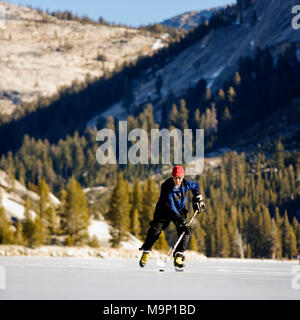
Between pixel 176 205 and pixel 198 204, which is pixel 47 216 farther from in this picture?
pixel 198 204

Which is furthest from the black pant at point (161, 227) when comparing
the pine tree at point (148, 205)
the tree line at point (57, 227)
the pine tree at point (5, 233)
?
the pine tree at point (5, 233)

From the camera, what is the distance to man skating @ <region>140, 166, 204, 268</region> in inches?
482

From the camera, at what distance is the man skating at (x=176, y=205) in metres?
12.2

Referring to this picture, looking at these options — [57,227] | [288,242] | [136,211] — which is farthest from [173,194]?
[288,242]

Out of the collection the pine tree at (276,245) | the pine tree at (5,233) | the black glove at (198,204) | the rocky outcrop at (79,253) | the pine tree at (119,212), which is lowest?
the pine tree at (276,245)

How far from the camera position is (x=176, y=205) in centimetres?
1247

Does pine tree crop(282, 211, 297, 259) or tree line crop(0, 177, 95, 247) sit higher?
tree line crop(0, 177, 95, 247)

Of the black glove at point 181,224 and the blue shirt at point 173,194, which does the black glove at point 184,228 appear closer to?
the black glove at point 181,224

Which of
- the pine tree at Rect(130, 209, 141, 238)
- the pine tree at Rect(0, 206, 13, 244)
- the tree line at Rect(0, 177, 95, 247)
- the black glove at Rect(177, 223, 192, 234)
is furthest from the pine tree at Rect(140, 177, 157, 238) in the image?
the black glove at Rect(177, 223, 192, 234)

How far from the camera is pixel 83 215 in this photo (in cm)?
5991

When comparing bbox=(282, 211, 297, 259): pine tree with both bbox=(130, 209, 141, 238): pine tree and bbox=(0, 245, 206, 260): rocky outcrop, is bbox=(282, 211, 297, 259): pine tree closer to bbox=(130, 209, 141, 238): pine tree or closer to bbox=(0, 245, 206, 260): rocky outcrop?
bbox=(130, 209, 141, 238): pine tree

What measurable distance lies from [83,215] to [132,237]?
7041 millimetres

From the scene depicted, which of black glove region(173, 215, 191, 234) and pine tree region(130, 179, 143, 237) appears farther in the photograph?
pine tree region(130, 179, 143, 237)
